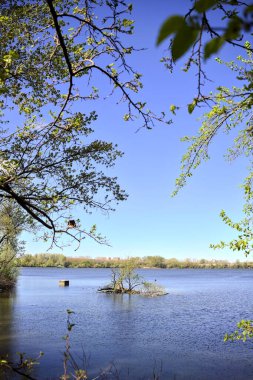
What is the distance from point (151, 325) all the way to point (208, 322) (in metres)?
4.68

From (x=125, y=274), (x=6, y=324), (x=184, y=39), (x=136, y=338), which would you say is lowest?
(x=136, y=338)

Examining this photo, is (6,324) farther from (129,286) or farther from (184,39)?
(184,39)

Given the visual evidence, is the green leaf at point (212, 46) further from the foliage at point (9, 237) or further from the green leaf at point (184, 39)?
the foliage at point (9, 237)

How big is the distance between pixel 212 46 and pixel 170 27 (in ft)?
0.75

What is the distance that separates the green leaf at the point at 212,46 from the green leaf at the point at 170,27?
0.18 m

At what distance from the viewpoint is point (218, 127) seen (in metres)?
7.94

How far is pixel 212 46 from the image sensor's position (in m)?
1.13

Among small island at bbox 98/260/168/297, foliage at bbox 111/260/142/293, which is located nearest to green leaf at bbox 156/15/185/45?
foliage at bbox 111/260/142/293

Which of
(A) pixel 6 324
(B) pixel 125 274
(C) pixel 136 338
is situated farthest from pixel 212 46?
(B) pixel 125 274

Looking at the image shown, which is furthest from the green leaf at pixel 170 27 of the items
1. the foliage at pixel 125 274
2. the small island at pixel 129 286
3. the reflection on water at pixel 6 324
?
the small island at pixel 129 286

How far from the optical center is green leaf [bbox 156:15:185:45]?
37.2 inches

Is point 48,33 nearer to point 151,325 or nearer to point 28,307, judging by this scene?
point 151,325

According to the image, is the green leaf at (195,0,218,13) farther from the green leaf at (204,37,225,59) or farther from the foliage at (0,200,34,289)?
the foliage at (0,200,34,289)

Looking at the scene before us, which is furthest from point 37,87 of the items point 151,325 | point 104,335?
point 151,325
